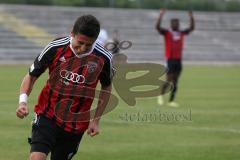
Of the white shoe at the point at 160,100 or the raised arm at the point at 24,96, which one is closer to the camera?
the raised arm at the point at 24,96

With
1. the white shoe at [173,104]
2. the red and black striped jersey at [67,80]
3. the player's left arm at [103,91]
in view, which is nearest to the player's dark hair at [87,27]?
the red and black striped jersey at [67,80]

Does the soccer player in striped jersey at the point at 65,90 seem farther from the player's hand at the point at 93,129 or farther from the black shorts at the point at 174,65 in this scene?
the black shorts at the point at 174,65

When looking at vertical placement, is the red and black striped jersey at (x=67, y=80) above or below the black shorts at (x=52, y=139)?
above

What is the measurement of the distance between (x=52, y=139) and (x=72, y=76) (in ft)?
2.35

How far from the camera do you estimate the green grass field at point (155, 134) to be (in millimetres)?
11078

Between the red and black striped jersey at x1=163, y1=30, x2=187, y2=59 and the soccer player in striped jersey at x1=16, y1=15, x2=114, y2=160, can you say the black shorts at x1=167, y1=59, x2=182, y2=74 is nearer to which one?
the red and black striped jersey at x1=163, y1=30, x2=187, y2=59

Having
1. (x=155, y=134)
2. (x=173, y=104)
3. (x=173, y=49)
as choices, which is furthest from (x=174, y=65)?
(x=155, y=134)

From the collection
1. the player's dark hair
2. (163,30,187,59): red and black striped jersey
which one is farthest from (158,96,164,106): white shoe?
the player's dark hair

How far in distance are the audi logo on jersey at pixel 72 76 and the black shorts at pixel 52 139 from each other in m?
0.50

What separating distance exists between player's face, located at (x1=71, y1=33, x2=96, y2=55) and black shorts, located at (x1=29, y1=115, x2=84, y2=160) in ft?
2.73

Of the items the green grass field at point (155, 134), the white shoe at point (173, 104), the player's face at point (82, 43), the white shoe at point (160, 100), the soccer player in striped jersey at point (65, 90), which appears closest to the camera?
the player's face at point (82, 43)

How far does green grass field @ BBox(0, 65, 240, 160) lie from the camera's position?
11.1 metres

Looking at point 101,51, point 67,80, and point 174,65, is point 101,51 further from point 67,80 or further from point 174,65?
point 174,65

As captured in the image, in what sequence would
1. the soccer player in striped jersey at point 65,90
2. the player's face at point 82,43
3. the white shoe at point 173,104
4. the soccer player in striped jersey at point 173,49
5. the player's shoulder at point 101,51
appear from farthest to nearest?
the soccer player in striped jersey at point 173,49
the white shoe at point 173,104
the player's shoulder at point 101,51
the soccer player in striped jersey at point 65,90
the player's face at point 82,43
